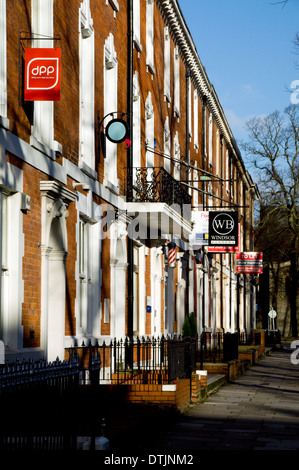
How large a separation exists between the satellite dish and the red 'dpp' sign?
5067 millimetres

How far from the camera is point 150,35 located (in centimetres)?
2478

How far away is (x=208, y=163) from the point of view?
128ft

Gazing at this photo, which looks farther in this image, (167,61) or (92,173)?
(167,61)

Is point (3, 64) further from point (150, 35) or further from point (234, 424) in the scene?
point (150, 35)

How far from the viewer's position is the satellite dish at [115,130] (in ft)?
57.0

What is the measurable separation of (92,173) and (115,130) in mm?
1110

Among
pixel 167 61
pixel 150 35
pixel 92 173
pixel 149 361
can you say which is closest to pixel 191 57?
pixel 167 61

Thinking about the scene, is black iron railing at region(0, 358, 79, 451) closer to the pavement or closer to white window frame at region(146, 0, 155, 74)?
the pavement

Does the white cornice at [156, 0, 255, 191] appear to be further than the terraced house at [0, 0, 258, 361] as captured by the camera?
Yes

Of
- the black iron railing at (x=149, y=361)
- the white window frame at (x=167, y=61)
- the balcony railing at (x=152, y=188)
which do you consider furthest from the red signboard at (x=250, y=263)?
the black iron railing at (x=149, y=361)

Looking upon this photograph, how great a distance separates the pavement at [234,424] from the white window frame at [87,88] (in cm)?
507

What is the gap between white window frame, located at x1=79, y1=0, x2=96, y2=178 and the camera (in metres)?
16.4

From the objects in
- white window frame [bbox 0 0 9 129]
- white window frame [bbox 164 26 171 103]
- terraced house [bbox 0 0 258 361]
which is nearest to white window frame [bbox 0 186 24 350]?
terraced house [bbox 0 0 258 361]

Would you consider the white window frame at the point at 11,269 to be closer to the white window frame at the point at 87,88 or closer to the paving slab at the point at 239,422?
the paving slab at the point at 239,422
